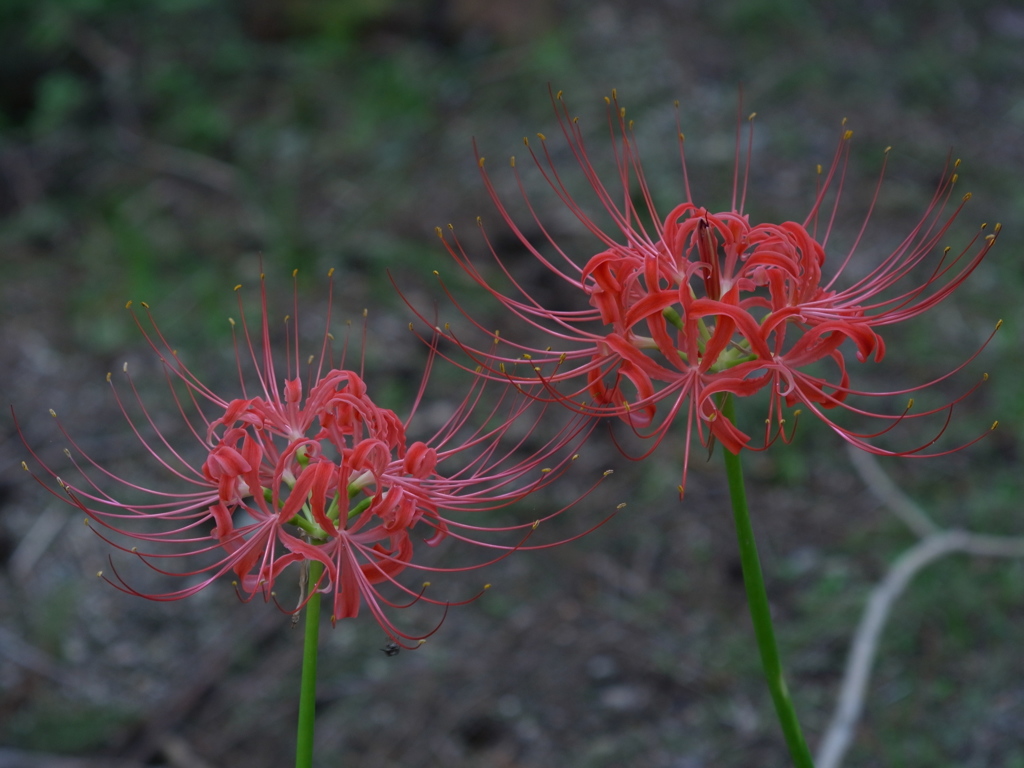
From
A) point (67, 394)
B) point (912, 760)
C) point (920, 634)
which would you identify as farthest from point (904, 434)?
point (67, 394)

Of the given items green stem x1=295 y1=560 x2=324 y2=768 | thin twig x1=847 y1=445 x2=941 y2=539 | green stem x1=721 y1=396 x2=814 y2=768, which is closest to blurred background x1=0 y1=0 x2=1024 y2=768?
thin twig x1=847 y1=445 x2=941 y2=539

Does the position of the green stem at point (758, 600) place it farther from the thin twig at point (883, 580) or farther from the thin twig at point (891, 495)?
the thin twig at point (891, 495)

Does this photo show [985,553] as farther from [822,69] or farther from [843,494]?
[822,69]

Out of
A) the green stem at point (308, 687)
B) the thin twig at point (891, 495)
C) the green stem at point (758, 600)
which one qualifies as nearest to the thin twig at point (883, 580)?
the thin twig at point (891, 495)

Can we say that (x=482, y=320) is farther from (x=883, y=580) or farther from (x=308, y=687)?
(x=308, y=687)

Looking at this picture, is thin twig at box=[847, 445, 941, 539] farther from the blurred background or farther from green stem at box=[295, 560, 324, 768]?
green stem at box=[295, 560, 324, 768]

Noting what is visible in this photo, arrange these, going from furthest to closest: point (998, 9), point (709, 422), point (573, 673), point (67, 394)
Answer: point (998, 9) < point (67, 394) < point (573, 673) < point (709, 422)
